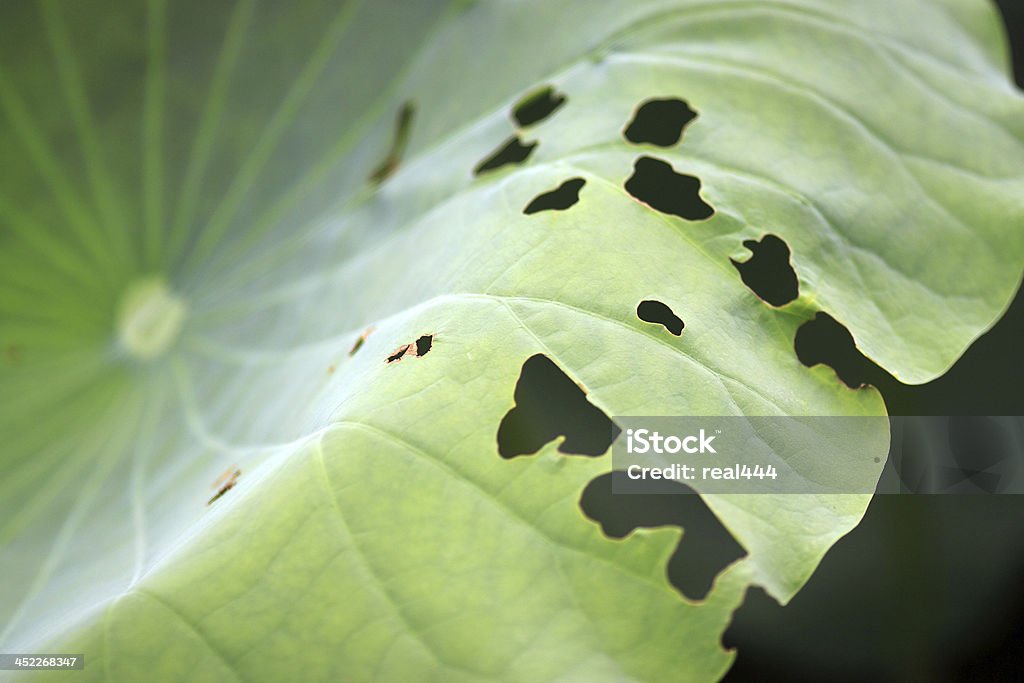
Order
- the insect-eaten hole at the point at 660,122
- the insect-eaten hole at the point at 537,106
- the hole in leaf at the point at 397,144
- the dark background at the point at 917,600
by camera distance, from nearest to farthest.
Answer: the insect-eaten hole at the point at 660,122 < the insect-eaten hole at the point at 537,106 < the hole in leaf at the point at 397,144 < the dark background at the point at 917,600

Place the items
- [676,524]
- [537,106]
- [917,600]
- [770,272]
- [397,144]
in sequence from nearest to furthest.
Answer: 1. [676,524]
2. [770,272]
3. [537,106]
4. [397,144]
5. [917,600]

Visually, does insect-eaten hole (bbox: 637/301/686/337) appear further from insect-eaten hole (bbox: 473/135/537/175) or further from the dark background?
the dark background

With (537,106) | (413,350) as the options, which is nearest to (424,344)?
(413,350)

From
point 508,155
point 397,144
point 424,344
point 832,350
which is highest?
point 397,144

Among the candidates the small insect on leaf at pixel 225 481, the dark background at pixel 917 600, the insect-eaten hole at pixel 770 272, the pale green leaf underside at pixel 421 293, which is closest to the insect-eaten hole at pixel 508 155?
the pale green leaf underside at pixel 421 293

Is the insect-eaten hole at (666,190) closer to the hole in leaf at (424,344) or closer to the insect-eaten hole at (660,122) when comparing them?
the insect-eaten hole at (660,122)

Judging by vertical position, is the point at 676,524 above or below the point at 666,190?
below

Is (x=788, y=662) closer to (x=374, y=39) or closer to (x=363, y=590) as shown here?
(x=363, y=590)

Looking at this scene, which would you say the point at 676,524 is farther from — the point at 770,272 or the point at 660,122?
the point at 660,122
